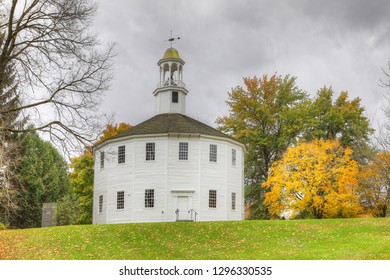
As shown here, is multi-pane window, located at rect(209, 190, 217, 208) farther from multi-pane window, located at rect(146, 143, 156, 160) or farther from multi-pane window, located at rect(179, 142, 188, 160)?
multi-pane window, located at rect(146, 143, 156, 160)

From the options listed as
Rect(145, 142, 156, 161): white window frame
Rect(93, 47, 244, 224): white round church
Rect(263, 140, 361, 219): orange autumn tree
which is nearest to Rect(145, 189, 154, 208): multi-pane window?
Rect(93, 47, 244, 224): white round church

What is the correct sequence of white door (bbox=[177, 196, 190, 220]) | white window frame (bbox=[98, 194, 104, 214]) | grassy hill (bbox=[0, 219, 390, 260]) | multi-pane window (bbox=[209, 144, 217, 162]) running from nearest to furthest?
grassy hill (bbox=[0, 219, 390, 260]) → white door (bbox=[177, 196, 190, 220]) → multi-pane window (bbox=[209, 144, 217, 162]) → white window frame (bbox=[98, 194, 104, 214])

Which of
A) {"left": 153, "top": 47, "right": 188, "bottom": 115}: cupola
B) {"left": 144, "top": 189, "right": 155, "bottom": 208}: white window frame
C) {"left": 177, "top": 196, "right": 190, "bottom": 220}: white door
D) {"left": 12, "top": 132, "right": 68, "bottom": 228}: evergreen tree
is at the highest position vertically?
{"left": 153, "top": 47, "right": 188, "bottom": 115}: cupola

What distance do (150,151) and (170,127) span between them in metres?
2.50

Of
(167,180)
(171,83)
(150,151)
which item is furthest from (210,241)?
(171,83)

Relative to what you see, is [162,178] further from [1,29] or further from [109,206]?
[1,29]

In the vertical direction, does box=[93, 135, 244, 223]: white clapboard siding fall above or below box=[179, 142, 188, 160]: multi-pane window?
below

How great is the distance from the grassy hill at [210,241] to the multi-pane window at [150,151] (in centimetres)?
888

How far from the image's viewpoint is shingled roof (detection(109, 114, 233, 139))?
120ft

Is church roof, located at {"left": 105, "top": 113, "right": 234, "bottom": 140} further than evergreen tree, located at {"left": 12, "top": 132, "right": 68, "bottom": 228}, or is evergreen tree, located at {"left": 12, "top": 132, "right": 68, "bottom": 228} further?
evergreen tree, located at {"left": 12, "top": 132, "right": 68, "bottom": 228}

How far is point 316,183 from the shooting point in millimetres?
36375

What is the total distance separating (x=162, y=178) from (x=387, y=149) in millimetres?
16354

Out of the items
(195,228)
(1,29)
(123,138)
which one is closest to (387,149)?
(195,228)

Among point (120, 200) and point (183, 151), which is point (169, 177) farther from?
point (120, 200)
